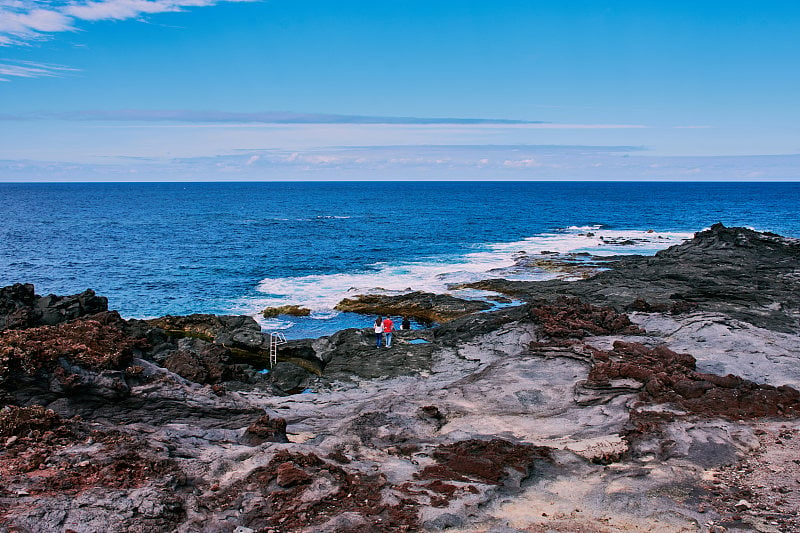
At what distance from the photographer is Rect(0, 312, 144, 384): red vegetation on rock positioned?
1418cm

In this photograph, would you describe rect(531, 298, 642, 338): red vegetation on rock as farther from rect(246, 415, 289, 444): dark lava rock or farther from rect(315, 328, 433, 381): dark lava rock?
rect(246, 415, 289, 444): dark lava rock

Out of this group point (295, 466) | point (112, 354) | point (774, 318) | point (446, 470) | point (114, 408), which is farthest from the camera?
point (774, 318)

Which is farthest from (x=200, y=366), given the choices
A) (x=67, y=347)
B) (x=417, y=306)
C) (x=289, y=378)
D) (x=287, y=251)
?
(x=287, y=251)

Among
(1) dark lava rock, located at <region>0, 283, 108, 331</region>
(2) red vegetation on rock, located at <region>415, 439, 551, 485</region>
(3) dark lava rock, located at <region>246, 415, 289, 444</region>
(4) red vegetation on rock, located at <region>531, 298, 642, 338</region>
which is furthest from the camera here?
(1) dark lava rock, located at <region>0, 283, 108, 331</region>

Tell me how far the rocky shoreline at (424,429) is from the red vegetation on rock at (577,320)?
11 cm

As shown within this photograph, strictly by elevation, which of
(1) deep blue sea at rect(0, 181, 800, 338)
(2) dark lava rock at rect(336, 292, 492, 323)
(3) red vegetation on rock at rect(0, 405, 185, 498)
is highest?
(3) red vegetation on rock at rect(0, 405, 185, 498)

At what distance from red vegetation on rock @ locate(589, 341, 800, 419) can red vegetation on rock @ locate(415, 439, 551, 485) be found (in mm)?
4995

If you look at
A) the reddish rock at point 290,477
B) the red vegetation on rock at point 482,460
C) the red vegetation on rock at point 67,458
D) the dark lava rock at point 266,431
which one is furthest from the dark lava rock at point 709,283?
the red vegetation on rock at point 67,458

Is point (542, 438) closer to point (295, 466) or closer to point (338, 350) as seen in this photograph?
point (295, 466)

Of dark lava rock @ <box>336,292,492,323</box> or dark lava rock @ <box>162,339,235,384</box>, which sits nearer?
dark lava rock @ <box>162,339,235,384</box>

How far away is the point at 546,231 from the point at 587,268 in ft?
130

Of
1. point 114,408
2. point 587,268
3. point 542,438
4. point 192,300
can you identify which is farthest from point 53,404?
point 587,268

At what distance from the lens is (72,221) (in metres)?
103

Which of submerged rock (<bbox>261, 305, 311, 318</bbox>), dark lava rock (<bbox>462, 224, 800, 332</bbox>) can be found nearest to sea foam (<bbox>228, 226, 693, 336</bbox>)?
submerged rock (<bbox>261, 305, 311, 318</bbox>)
